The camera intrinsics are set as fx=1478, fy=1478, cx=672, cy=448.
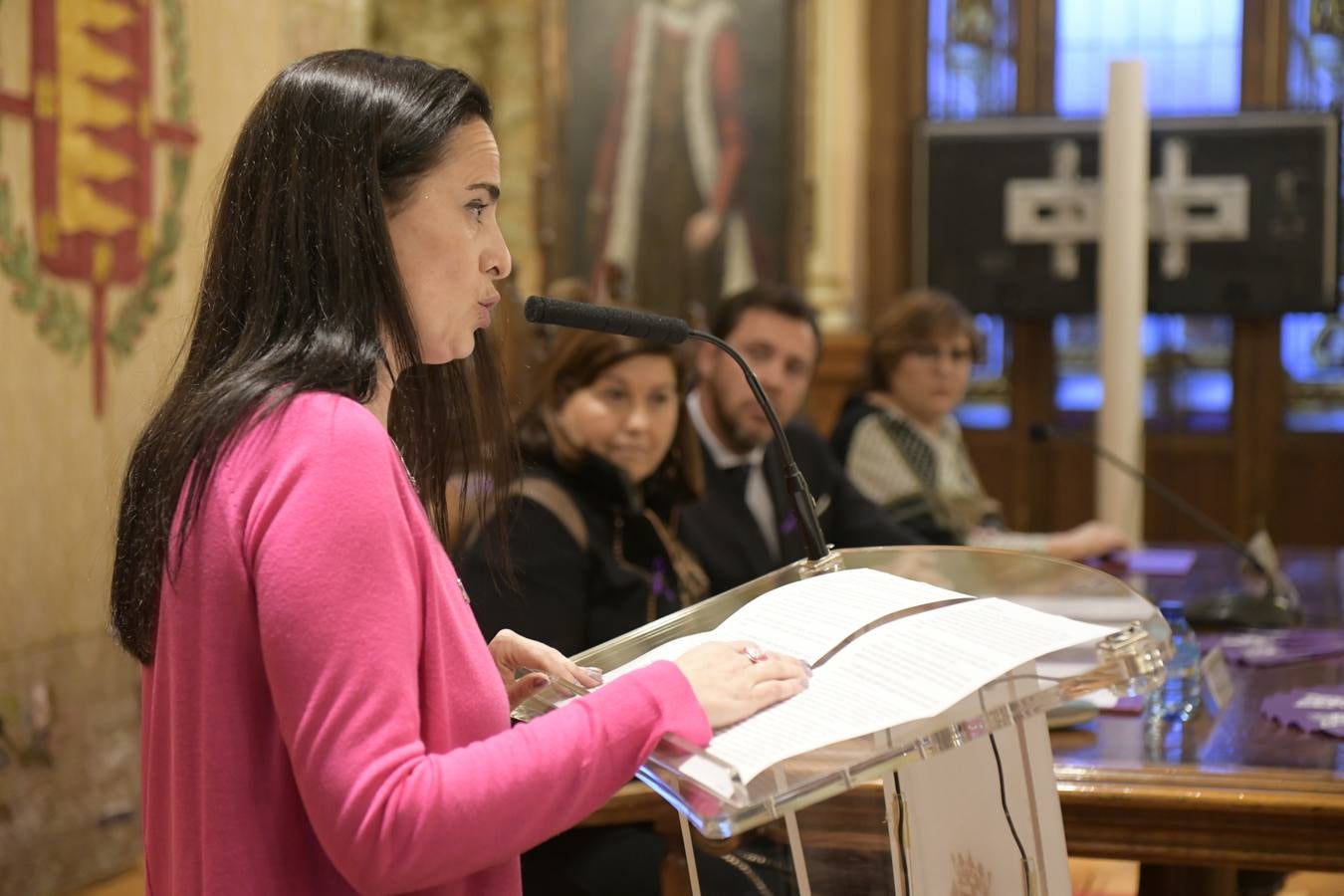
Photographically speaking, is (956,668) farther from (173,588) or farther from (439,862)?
(173,588)

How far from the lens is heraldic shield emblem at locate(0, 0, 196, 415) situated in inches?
125

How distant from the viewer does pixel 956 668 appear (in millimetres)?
1060

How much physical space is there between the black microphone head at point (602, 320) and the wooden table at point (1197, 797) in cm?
69

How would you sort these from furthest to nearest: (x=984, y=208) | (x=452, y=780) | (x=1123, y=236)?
(x=984, y=208) → (x=1123, y=236) → (x=452, y=780)

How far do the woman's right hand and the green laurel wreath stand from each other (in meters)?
2.52

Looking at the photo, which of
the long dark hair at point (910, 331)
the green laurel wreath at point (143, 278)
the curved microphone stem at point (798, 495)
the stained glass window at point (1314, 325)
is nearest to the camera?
the curved microphone stem at point (798, 495)

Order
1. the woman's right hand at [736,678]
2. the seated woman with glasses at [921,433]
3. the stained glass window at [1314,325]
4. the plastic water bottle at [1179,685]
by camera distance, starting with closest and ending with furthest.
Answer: the woman's right hand at [736,678] < the plastic water bottle at [1179,685] < the seated woman with glasses at [921,433] < the stained glass window at [1314,325]

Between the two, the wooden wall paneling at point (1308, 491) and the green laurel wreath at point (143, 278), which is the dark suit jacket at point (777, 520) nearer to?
the green laurel wreath at point (143, 278)

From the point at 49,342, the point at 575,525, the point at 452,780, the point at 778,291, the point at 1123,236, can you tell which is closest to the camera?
the point at 452,780

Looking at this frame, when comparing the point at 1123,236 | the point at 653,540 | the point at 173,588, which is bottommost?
the point at 653,540

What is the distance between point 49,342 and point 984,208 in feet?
12.5

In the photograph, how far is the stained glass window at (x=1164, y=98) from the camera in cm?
582

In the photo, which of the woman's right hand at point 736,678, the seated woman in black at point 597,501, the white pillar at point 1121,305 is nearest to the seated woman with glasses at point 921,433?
the white pillar at point 1121,305

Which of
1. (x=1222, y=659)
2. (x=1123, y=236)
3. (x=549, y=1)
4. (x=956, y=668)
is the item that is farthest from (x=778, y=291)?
(x=549, y=1)
